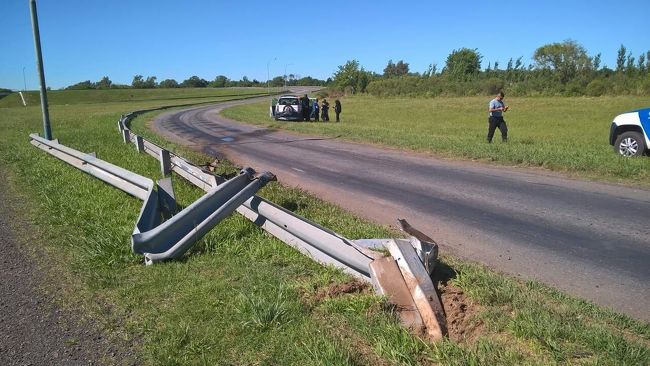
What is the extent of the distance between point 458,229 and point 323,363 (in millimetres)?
3969

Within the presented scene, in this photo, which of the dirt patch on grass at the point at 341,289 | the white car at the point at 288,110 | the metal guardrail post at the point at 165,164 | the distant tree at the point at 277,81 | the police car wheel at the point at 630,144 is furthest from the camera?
the distant tree at the point at 277,81

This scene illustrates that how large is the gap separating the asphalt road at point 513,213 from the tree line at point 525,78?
43.6 meters

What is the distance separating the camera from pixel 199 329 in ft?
11.4

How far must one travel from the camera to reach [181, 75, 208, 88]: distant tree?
181625mm

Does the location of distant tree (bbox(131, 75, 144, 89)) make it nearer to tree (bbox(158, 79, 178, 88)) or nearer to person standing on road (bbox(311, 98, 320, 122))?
tree (bbox(158, 79, 178, 88))

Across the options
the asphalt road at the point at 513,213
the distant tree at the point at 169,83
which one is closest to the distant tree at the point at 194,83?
the distant tree at the point at 169,83

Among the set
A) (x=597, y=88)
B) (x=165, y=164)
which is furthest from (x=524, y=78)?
(x=165, y=164)

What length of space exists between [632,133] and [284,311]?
1222 cm

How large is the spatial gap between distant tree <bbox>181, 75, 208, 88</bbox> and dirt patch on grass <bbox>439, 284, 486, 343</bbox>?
18612cm

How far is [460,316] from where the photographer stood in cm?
341

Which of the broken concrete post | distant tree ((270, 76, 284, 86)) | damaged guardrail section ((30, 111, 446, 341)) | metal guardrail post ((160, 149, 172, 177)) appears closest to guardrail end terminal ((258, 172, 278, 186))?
damaged guardrail section ((30, 111, 446, 341))

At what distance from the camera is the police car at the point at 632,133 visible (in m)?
12.1

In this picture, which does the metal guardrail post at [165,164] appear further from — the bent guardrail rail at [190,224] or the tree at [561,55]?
the tree at [561,55]

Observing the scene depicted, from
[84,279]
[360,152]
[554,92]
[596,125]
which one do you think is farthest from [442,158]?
[554,92]
